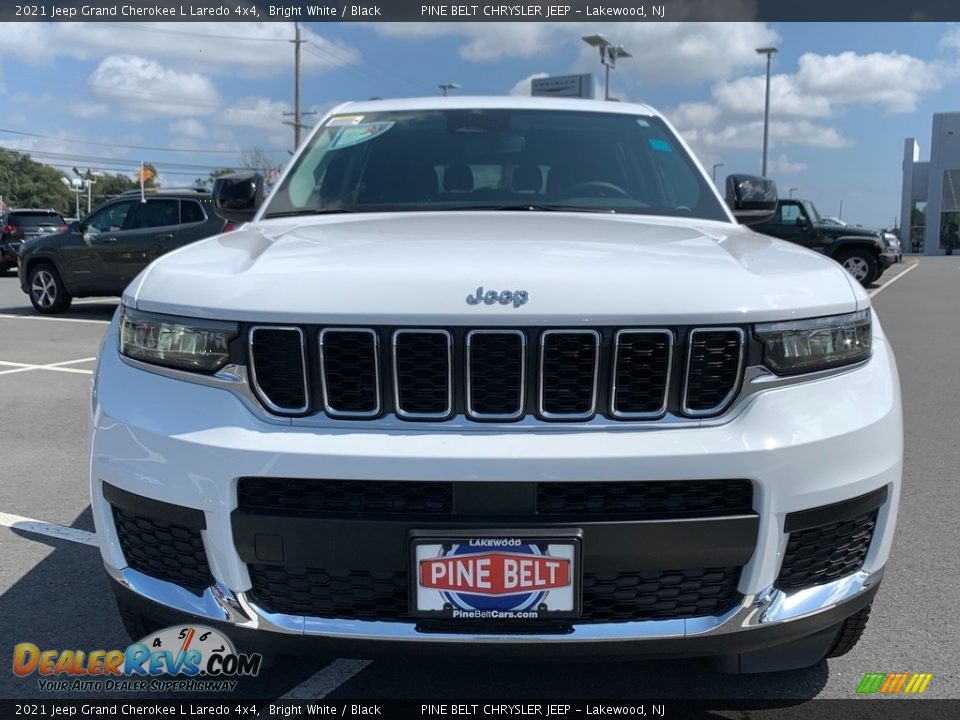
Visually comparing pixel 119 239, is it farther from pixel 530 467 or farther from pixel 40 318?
pixel 530 467

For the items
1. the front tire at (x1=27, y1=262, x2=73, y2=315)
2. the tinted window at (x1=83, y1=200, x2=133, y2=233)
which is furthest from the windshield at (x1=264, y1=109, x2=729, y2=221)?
the front tire at (x1=27, y1=262, x2=73, y2=315)

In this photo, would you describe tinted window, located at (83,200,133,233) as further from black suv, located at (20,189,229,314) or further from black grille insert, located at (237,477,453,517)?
black grille insert, located at (237,477,453,517)

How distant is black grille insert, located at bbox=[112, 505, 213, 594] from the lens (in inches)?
79.7

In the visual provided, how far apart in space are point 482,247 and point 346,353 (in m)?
0.48

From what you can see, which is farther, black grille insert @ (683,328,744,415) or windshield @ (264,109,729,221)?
windshield @ (264,109,729,221)

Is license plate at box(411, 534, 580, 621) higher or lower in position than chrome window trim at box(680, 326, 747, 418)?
Result: lower

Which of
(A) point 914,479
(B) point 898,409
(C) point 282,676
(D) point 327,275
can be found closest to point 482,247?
(D) point 327,275

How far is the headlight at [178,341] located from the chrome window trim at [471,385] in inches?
21.2

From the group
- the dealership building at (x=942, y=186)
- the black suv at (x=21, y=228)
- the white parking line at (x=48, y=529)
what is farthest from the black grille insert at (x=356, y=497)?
the dealership building at (x=942, y=186)

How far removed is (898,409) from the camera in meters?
2.16

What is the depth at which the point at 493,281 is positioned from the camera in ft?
6.53

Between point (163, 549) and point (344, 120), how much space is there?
7.67 feet

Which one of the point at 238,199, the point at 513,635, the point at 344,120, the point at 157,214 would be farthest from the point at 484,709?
the point at 157,214

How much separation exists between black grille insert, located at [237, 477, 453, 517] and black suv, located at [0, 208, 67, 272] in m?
21.3
